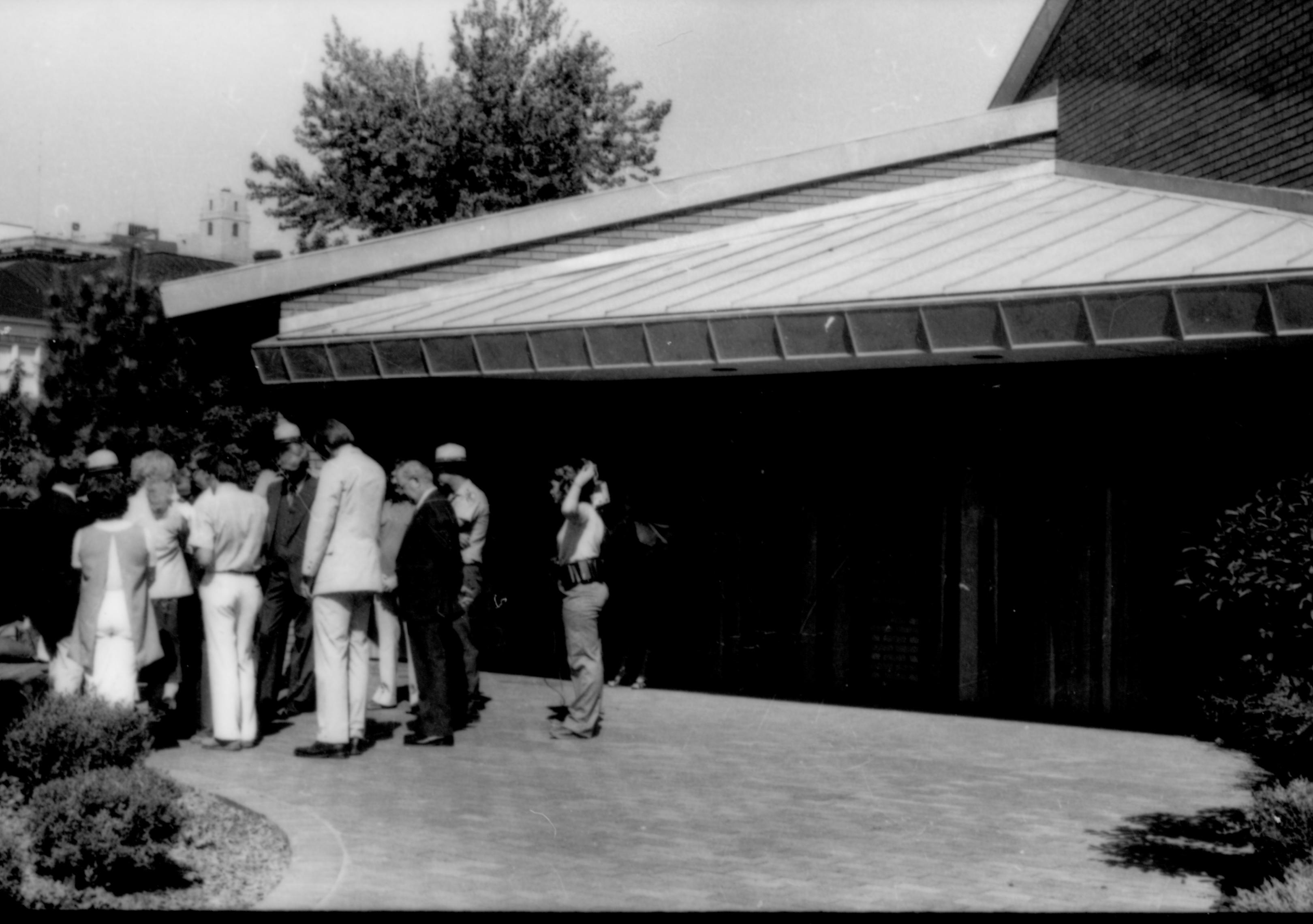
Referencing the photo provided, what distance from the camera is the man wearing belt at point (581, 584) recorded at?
1040 centimetres

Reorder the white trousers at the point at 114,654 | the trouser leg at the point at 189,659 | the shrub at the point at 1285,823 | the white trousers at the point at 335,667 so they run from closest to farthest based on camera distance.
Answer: the shrub at the point at 1285,823, the white trousers at the point at 114,654, the white trousers at the point at 335,667, the trouser leg at the point at 189,659

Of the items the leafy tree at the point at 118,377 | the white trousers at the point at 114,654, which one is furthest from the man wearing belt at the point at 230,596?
the leafy tree at the point at 118,377

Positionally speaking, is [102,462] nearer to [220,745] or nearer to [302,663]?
[220,745]

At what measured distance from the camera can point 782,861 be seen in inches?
279

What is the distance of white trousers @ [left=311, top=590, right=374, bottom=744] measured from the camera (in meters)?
9.48

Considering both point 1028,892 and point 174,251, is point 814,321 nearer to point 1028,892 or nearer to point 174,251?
point 1028,892

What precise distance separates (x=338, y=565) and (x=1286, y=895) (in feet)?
19.0

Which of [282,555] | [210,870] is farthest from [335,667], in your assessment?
[210,870]

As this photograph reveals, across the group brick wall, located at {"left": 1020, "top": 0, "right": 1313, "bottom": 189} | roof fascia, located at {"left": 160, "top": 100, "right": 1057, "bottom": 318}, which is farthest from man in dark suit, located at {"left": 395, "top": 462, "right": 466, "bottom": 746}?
brick wall, located at {"left": 1020, "top": 0, "right": 1313, "bottom": 189}

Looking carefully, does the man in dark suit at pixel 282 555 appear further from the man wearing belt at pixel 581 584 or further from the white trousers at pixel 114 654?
the man wearing belt at pixel 581 584

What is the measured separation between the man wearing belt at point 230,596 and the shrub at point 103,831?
332 cm

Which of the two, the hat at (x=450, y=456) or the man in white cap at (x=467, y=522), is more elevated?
the hat at (x=450, y=456)

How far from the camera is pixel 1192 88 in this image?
14344 mm

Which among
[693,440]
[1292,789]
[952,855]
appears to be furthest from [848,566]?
[1292,789]
